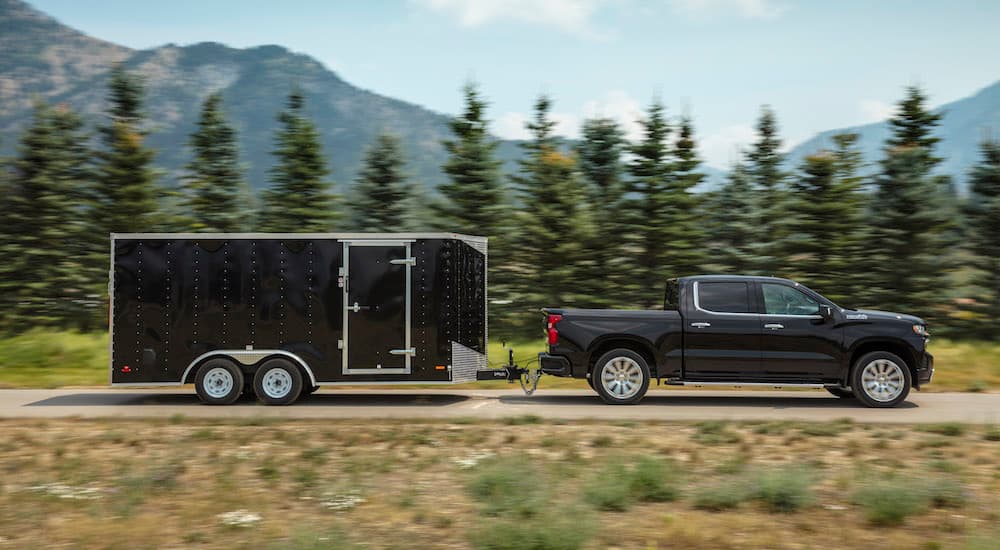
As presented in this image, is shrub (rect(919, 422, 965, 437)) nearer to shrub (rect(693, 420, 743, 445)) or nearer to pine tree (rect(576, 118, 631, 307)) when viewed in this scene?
shrub (rect(693, 420, 743, 445))

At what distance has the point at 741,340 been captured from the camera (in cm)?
1441

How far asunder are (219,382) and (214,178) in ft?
48.8


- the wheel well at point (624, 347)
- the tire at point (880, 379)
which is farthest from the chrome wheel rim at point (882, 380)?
the wheel well at point (624, 347)

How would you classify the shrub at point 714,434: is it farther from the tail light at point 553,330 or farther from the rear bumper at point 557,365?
the tail light at point 553,330

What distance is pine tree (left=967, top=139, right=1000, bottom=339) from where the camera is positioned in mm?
24125

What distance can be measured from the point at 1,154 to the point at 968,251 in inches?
1066

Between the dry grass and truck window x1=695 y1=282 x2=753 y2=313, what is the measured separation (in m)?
2.89

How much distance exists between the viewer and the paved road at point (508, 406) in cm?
1336

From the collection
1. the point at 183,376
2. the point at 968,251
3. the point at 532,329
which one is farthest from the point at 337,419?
the point at 968,251

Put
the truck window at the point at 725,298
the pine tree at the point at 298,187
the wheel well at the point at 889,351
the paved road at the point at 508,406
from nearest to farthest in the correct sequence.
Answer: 1. the paved road at the point at 508,406
2. the wheel well at the point at 889,351
3. the truck window at the point at 725,298
4. the pine tree at the point at 298,187

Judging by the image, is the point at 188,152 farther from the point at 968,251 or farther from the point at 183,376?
the point at 968,251

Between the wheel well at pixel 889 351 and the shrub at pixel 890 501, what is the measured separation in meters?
6.94

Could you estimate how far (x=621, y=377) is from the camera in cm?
1471

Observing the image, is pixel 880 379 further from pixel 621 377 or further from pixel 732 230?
pixel 732 230
